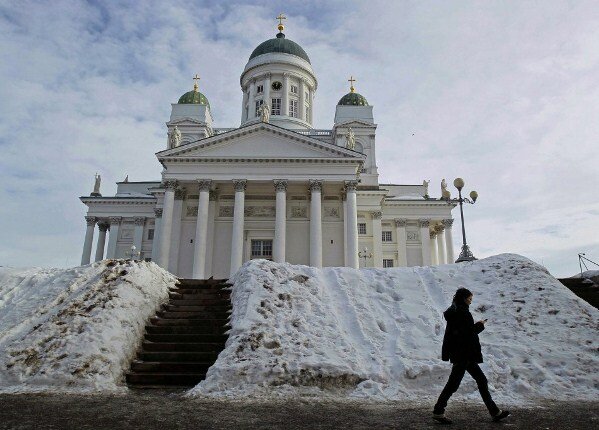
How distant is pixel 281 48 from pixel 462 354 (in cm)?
4751

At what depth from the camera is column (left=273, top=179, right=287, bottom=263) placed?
28.0 meters

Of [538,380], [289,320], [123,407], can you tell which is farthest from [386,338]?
[123,407]

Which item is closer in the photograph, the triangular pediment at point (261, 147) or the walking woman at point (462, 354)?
the walking woman at point (462, 354)

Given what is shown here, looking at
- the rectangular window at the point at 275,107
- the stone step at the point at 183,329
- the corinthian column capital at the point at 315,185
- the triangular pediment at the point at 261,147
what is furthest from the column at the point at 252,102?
the stone step at the point at 183,329

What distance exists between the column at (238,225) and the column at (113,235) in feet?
58.1

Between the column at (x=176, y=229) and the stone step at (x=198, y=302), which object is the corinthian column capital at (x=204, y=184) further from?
the stone step at (x=198, y=302)

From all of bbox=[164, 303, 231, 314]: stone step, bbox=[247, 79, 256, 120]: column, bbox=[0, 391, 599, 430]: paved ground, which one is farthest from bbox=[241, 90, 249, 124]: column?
bbox=[0, 391, 599, 430]: paved ground

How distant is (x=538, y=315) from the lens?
399 inches

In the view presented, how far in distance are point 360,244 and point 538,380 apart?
28778 mm

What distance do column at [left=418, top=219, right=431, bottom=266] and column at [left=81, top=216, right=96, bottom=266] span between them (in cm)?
3145

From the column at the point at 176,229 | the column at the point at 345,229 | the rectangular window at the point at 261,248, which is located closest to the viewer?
the column at the point at 345,229

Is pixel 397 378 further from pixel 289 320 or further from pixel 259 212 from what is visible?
pixel 259 212

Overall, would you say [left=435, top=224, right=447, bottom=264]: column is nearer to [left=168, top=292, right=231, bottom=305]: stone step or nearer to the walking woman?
[left=168, top=292, right=231, bottom=305]: stone step

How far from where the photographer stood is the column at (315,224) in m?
28.1
